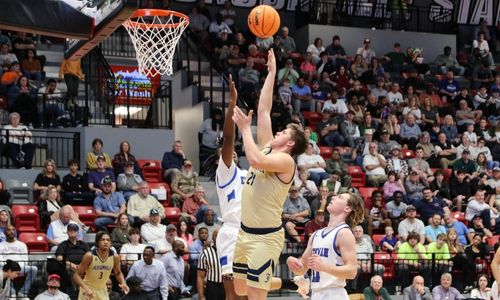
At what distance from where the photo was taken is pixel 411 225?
18875mm

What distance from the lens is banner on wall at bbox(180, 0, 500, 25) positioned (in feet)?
93.1

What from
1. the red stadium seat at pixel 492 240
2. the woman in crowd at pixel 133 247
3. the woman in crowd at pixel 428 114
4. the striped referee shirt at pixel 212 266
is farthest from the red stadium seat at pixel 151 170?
the striped referee shirt at pixel 212 266

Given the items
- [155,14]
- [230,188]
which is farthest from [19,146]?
[230,188]

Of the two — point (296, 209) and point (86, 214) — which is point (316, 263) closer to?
point (86, 214)

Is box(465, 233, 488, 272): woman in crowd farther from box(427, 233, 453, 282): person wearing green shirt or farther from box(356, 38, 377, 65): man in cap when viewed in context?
box(356, 38, 377, 65): man in cap

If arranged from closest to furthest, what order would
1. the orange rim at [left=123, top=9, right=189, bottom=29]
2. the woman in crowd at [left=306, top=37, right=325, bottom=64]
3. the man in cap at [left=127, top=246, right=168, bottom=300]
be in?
the orange rim at [left=123, top=9, right=189, bottom=29] < the man in cap at [left=127, top=246, right=168, bottom=300] < the woman in crowd at [left=306, top=37, right=325, bottom=64]

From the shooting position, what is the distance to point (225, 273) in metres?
9.45

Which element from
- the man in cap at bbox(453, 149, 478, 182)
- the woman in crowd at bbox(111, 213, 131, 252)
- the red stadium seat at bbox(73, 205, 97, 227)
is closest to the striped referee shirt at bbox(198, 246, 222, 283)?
the woman in crowd at bbox(111, 213, 131, 252)

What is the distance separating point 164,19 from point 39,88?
242 inches

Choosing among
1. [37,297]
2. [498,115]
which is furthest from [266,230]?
[498,115]

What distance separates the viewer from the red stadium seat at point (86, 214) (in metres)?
17.2

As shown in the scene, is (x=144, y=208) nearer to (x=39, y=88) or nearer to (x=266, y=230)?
(x=39, y=88)

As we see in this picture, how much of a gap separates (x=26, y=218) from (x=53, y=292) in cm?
275

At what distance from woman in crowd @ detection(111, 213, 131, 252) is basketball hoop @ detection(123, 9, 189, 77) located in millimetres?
3018
